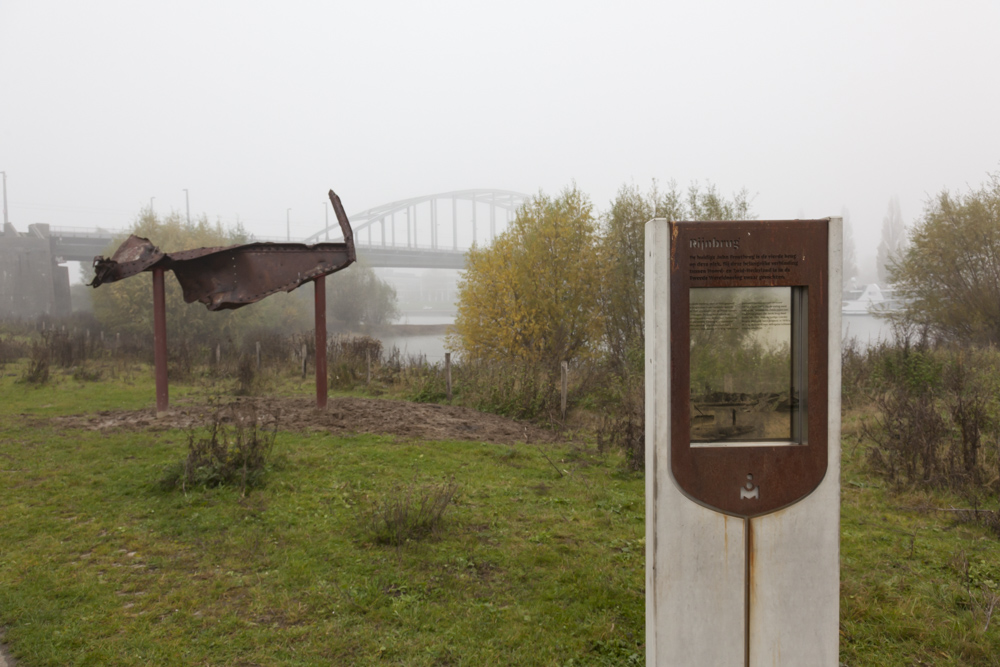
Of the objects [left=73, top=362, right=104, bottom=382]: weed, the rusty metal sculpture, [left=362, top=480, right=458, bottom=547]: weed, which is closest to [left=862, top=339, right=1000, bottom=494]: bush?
[left=362, top=480, right=458, bottom=547]: weed

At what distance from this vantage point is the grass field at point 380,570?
3.42m

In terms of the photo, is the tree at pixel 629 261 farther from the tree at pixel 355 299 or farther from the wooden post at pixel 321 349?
the tree at pixel 355 299

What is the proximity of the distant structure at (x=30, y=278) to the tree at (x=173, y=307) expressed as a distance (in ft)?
49.7

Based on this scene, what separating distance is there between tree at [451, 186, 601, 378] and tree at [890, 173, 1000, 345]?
960 cm

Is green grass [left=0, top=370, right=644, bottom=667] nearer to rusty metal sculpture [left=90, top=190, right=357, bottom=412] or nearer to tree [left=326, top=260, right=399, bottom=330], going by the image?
rusty metal sculpture [left=90, top=190, right=357, bottom=412]

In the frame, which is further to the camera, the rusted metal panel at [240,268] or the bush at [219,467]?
the rusted metal panel at [240,268]

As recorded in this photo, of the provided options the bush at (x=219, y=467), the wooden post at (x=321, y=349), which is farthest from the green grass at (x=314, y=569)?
the wooden post at (x=321, y=349)

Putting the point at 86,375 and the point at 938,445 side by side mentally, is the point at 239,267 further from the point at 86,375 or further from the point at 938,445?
the point at 938,445

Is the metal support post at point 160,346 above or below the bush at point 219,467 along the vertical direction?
above

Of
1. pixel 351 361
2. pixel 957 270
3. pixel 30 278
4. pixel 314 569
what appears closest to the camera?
pixel 314 569

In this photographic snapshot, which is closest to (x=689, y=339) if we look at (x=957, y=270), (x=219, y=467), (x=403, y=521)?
(x=403, y=521)

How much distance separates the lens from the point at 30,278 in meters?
43.8

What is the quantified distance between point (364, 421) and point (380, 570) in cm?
537

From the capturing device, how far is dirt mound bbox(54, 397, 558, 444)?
29.7 ft
